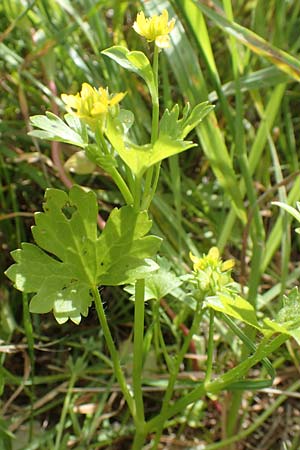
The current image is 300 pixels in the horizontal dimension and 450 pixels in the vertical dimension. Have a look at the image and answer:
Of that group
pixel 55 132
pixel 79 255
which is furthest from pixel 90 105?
pixel 79 255

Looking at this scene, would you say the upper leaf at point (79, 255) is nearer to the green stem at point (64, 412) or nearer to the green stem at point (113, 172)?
the green stem at point (113, 172)

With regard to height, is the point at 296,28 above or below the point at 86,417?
above

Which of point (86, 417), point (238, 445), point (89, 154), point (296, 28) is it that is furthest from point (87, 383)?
point (296, 28)

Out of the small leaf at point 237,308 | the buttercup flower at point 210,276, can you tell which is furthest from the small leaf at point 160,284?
the small leaf at point 237,308

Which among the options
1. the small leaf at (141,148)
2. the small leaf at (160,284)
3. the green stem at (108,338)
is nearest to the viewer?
the small leaf at (141,148)

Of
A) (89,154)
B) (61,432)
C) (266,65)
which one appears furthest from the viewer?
(266,65)

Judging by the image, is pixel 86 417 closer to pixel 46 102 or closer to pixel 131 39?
pixel 46 102

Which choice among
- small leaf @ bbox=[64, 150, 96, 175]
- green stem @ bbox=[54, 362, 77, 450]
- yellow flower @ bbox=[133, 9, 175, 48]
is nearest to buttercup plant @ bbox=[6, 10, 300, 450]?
yellow flower @ bbox=[133, 9, 175, 48]
